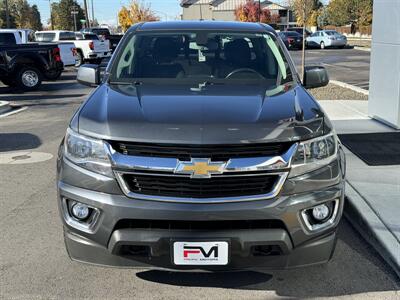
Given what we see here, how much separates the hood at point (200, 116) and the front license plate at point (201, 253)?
594 mm

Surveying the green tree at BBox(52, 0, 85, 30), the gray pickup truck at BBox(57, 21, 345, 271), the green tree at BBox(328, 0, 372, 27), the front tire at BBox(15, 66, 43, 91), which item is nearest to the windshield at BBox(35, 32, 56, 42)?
the front tire at BBox(15, 66, 43, 91)

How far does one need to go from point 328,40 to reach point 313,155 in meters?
40.4

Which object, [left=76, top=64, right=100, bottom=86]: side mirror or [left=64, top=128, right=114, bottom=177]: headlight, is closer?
[left=64, top=128, right=114, bottom=177]: headlight

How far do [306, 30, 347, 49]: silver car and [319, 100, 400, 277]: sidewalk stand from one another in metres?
36.2

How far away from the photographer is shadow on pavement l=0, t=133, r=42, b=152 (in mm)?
8234

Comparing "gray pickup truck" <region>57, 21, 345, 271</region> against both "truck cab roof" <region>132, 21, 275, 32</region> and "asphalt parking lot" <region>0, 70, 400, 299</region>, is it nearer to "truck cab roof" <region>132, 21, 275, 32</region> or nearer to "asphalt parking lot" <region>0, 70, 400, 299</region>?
"asphalt parking lot" <region>0, 70, 400, 299</region>

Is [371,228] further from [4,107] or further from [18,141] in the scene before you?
[4,107]

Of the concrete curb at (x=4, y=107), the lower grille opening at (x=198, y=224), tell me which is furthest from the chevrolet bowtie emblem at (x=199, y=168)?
the concrete curb at (x=4, y=107)

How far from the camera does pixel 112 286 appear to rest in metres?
3.65

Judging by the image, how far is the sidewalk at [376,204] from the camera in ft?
13.6

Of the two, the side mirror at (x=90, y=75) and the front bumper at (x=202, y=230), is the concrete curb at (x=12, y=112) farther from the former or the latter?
the front bumper at (x=202, y=230)

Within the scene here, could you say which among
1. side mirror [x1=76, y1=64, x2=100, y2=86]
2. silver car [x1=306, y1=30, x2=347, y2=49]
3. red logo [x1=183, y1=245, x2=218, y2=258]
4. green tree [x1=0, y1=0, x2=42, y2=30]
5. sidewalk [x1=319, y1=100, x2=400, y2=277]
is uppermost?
green tree [x1=0, y1=0, x2=42, y2=30]

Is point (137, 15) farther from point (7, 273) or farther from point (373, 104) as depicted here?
point (7, 273)

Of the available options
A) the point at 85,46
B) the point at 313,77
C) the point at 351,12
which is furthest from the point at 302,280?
the point at 351,12
